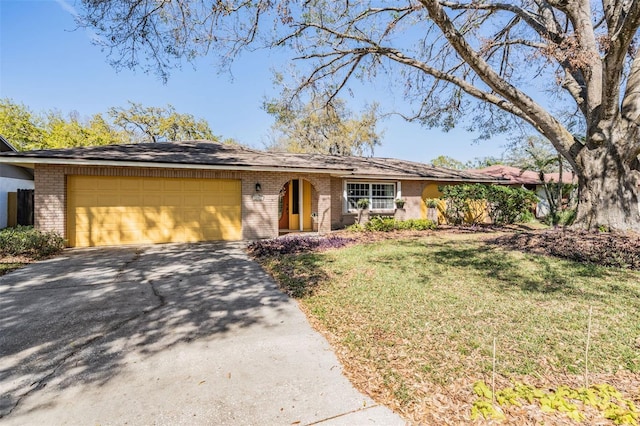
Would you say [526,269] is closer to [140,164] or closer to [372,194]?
[372,194]

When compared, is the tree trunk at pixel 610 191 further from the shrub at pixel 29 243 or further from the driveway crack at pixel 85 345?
the shrub at pixel 29 243

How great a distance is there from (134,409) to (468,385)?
9.11 feet

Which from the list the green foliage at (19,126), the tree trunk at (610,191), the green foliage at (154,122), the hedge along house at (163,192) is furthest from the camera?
the green foliage at (154,122)

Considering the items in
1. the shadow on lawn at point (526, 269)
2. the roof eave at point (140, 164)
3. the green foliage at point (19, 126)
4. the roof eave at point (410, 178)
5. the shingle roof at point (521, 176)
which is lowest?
the shadow on lawn at point (526, 269)

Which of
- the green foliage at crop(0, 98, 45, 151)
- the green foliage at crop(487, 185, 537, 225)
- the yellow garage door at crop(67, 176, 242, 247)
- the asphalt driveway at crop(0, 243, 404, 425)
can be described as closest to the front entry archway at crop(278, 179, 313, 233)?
the yellow garage door at crop(67, 176, 242, 247)

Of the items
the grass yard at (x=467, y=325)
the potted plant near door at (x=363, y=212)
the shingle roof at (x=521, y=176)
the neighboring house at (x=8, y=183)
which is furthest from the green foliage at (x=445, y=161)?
the neighboring house at (x=8, y=183)

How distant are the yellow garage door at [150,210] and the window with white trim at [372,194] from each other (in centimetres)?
562

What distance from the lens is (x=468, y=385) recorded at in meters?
2.62

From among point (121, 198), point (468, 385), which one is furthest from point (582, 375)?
point (121, 198)

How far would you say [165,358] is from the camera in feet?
10.3

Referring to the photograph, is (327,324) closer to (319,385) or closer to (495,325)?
(319,385)

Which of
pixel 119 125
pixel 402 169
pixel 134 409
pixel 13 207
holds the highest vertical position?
pixel 119 125

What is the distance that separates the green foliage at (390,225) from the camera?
12.5 m

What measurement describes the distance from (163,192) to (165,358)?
27.3 feet
